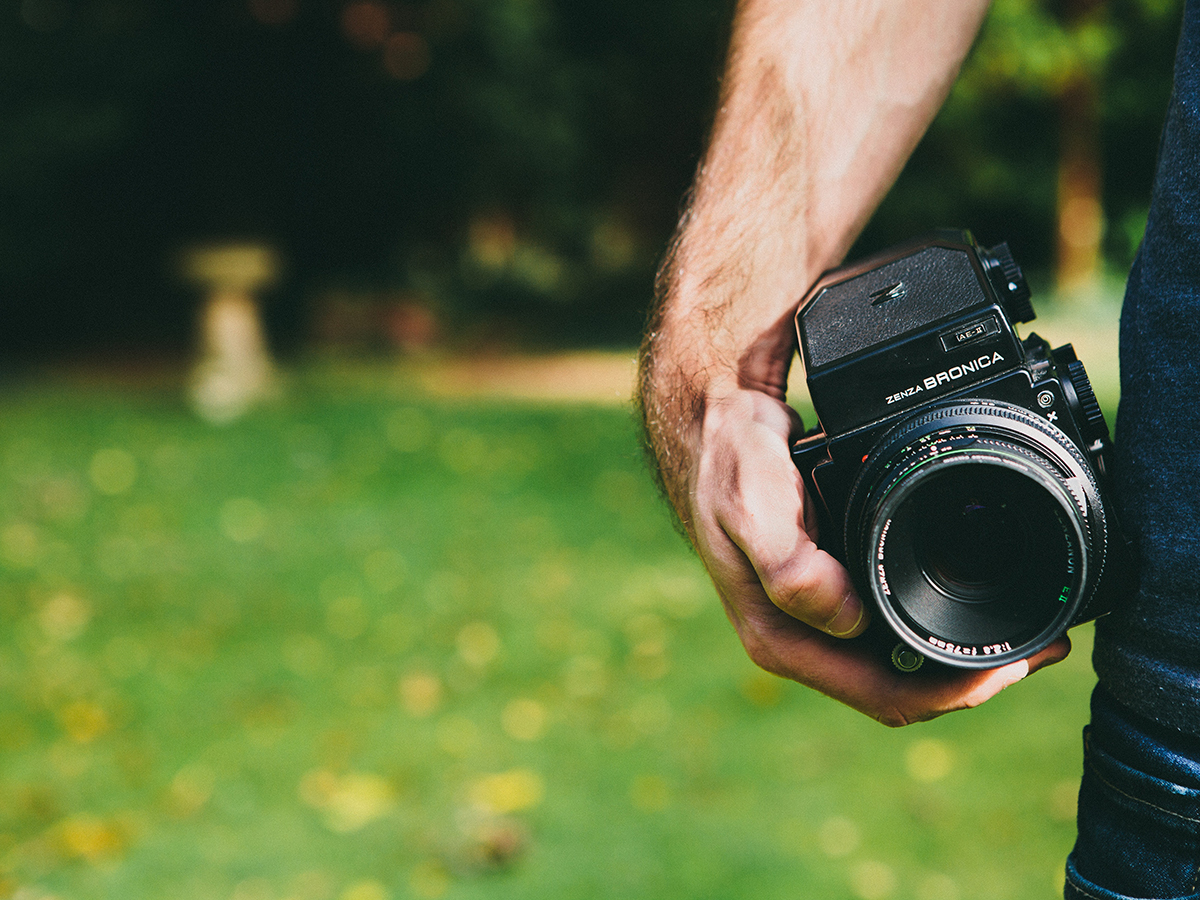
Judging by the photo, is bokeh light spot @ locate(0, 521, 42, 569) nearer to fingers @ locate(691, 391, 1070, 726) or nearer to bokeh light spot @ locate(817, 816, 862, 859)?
bokeh light spot @ locate(817, 816, 862, 859)

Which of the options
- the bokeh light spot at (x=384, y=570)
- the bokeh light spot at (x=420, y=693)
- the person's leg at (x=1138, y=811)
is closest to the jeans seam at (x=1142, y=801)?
the person's leg at (x=1138, y=811)

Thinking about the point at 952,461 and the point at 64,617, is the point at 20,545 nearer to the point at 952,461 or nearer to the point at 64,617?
the point at 64,617

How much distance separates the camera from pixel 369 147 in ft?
47.1

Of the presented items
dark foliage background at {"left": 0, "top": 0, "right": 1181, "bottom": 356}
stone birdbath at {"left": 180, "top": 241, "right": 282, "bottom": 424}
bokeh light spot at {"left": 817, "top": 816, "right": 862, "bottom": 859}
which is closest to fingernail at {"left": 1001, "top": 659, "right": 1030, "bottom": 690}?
bokeh light spot at {"left": 817, "top": 816, "right": 862, "bottom": 859}

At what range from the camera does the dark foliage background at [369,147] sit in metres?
12.3

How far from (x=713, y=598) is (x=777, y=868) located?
5.93 feet

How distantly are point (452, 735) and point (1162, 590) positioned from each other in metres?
2.40

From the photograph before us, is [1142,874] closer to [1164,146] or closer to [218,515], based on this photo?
[1164,146]

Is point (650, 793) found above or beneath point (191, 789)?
above

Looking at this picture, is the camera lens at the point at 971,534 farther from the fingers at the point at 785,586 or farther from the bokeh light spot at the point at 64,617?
the bokeh light spot at the point at 64,617

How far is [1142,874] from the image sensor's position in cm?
100

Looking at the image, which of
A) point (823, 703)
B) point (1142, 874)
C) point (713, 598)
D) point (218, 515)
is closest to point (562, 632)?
point (713, 598)

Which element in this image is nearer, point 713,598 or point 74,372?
point 713,598

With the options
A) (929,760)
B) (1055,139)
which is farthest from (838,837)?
(1055,139)
